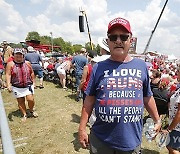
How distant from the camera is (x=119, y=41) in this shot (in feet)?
7.72

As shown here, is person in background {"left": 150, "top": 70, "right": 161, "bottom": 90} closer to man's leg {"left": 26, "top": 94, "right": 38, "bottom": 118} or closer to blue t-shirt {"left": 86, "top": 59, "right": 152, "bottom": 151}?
man's leg {"left": 26, "top": 94, "right": 38, "bottom": 118}

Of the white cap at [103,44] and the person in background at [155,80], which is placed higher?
the white cap at [103,44]

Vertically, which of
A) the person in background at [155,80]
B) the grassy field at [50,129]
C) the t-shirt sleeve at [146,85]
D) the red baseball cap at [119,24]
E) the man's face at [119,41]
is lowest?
the grassy field at [50,129]

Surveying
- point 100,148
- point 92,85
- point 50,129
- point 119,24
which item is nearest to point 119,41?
point 119,24

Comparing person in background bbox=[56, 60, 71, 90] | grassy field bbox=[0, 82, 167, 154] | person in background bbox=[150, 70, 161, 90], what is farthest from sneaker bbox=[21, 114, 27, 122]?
person in background bbox=[56, 60, 71, 90]

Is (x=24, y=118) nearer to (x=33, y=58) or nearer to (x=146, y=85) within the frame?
(x=33, y=58)

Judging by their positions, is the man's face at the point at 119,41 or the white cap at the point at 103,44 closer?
the man's face at the point at 119,41

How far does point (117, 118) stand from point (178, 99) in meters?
1.27

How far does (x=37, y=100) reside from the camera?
8.93m

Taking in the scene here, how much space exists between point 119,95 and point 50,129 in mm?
4090

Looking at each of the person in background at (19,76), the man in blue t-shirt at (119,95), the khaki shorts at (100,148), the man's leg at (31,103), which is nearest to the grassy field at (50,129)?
the man's leg at (31,103)

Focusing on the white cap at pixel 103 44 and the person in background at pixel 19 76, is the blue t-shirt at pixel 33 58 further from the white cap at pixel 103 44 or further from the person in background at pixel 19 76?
the white cap at pixel 103 44

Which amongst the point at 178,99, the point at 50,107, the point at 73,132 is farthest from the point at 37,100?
the point at 178,99

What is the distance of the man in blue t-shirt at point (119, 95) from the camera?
231cm
